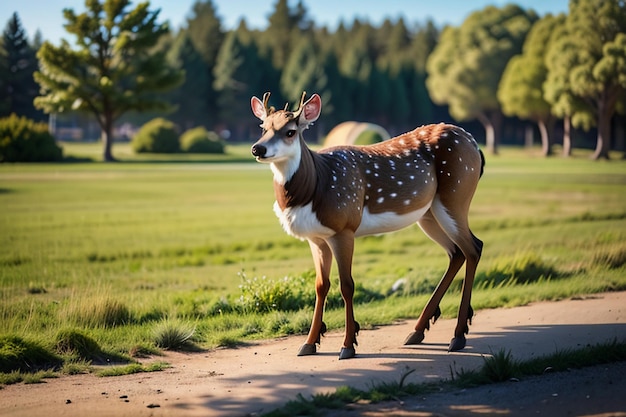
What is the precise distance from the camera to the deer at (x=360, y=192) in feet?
17.8

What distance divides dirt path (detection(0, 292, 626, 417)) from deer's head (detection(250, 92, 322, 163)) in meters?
1.51

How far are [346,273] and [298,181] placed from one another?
0.77 m

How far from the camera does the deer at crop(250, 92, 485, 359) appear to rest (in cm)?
542

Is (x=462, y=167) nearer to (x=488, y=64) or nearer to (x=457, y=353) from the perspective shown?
(x=457, y=353)

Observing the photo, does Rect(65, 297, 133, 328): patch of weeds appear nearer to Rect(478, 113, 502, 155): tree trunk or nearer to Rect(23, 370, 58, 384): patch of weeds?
Rect(23, 370, 58, 384): patch of weeds

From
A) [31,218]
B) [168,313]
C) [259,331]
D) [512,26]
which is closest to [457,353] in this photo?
[259,331]

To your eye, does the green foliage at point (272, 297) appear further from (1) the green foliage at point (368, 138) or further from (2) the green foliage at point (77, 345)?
(1) the green foliage at point (368, 138)

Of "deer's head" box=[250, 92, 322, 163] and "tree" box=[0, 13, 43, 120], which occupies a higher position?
"tree" box=[0, 13, 43, 120]

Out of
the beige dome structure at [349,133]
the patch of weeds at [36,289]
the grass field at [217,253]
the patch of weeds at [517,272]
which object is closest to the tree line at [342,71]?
the grass field at [217,253]

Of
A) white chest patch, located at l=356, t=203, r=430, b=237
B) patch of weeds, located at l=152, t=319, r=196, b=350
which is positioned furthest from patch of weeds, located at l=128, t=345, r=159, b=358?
white chest patch, located at l=356, t=203, r=430, b=237

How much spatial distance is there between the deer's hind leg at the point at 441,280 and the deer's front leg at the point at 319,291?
80cm

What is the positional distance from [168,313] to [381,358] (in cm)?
269

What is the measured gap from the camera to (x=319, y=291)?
5754 millimetres

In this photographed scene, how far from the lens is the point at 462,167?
623 centimetres
